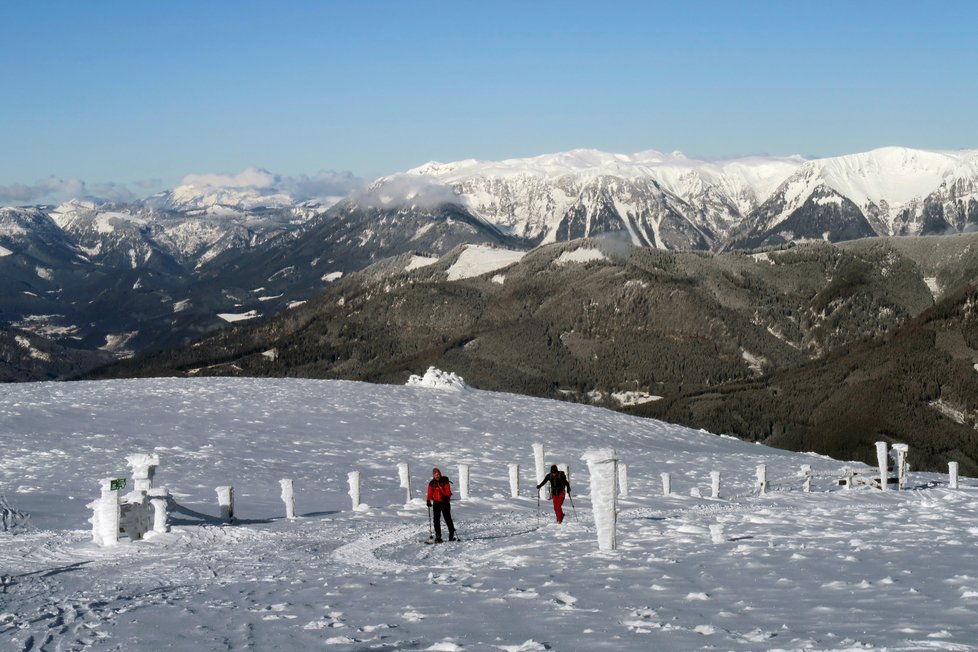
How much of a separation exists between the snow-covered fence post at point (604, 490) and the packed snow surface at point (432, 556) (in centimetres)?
73

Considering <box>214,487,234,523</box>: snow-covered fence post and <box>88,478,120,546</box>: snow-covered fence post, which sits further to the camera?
<box>214,487,234,523</box>: snow-covered fence post

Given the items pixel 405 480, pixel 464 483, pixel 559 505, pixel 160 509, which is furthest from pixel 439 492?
pixel 464 483

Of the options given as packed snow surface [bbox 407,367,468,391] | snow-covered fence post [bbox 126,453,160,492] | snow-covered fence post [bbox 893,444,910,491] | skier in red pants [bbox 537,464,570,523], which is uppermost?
packed snow surface [bbox 407,367,468,391]

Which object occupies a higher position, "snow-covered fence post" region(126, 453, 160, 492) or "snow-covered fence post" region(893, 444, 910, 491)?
"snow-covered fence post" region(126, 453, 160, 492)

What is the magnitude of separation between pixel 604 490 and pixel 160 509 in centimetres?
1132

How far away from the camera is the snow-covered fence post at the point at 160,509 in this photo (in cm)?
2611

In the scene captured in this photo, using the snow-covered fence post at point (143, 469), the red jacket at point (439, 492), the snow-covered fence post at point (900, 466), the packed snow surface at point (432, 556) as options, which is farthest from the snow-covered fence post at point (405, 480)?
the snow-covered fence post at point (900, 466)

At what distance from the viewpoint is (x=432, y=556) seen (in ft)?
79.0

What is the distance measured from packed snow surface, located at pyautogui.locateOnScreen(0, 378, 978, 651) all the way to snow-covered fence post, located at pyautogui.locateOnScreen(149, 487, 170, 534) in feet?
2.56

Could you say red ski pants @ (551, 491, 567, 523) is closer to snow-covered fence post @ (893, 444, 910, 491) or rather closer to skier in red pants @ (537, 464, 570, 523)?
skier in red pants @ (537, 464, 570, 523)

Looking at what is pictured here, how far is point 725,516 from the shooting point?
30.6 m

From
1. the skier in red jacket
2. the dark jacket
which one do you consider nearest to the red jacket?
the skier in red jacket

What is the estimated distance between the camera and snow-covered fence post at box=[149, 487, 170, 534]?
26.1 m

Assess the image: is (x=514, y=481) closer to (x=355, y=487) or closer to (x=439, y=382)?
(x=355, y=487)
